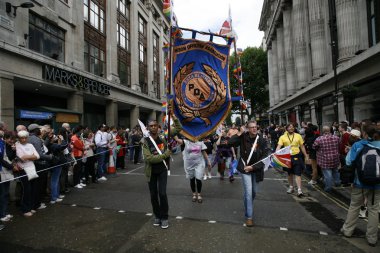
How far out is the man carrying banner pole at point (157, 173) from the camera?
14.8 ft

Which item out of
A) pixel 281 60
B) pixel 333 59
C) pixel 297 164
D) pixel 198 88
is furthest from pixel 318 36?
pixel 198 88

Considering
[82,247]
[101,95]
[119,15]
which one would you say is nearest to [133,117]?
[101,95]

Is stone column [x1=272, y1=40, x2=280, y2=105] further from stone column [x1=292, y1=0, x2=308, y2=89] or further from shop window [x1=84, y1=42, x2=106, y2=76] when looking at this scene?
shop window [x1=84, y1=42, x2=106, y2=76]

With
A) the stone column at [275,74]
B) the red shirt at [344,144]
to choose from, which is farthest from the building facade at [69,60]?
the stone column at [275,74]

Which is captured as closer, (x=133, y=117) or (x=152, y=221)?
(x=152, y=221)

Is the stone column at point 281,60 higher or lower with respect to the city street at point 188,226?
higher

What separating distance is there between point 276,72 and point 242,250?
38.6m

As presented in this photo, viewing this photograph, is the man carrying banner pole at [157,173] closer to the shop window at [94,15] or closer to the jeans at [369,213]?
the jeans at [369,213]

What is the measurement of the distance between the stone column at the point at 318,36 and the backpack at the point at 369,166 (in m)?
18.1

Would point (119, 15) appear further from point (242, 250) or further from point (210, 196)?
point (242, 250)

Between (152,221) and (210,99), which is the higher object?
(210,99)

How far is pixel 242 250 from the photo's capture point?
3.58 m

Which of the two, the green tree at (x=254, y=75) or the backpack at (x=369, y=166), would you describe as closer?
the backpack at (x=369, y=166)

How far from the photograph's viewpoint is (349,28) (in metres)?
15.1
